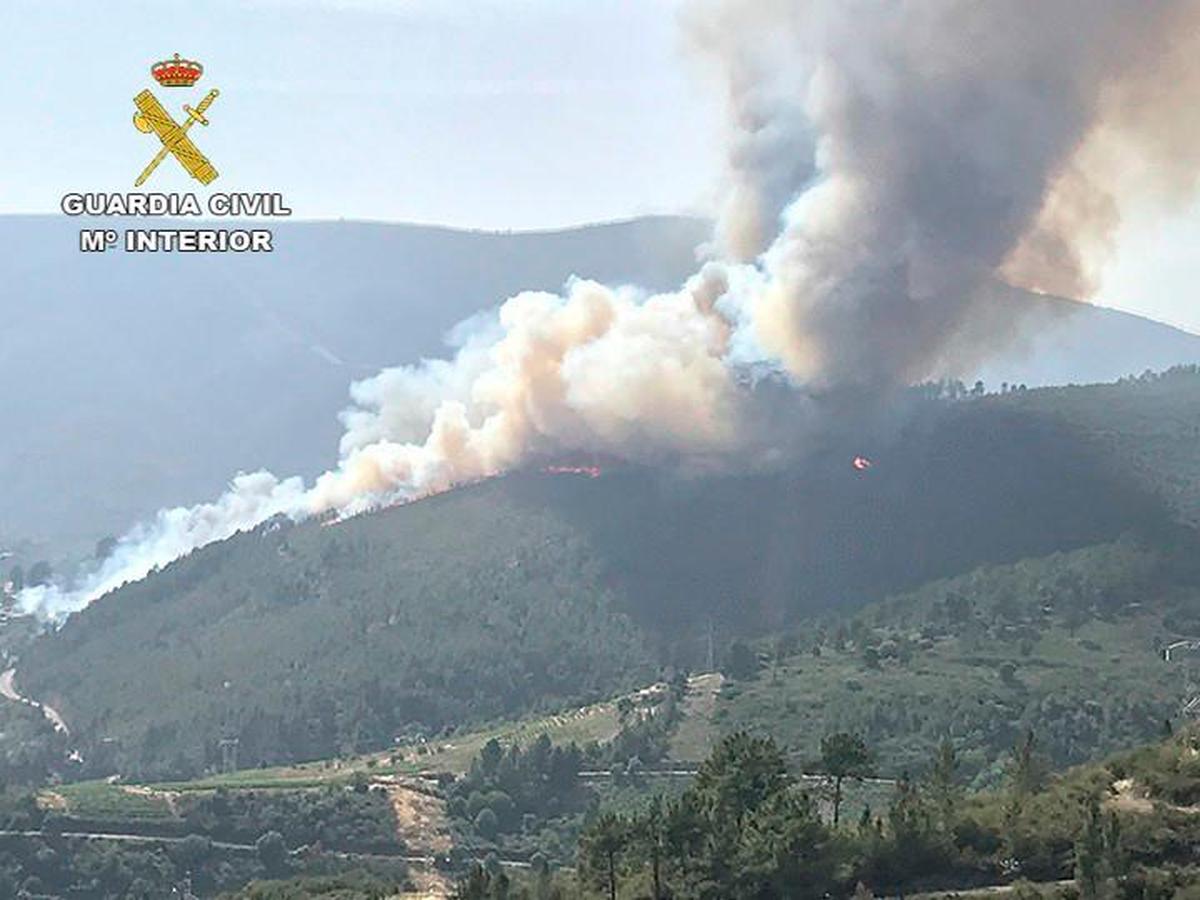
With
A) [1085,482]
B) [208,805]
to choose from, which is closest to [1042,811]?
[208,805]

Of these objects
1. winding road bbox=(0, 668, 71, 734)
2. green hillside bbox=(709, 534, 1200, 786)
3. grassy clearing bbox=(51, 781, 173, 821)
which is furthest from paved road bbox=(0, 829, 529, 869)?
winding road bbox=(0, 668, 71, 734)

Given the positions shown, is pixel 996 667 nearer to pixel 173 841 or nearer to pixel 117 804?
pixel 173 841

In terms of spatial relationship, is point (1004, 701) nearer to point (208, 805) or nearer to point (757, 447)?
point (208, 805)

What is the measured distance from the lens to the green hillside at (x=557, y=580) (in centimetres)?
13950

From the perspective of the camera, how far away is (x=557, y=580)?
15725 centimetres

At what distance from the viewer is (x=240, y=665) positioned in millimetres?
153625

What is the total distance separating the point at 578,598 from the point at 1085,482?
48.2 metres

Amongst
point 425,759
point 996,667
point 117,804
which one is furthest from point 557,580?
point 117,804

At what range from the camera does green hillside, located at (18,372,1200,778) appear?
140m

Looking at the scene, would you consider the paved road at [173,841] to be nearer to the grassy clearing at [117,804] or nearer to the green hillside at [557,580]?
the grassy clearing at [117,804]

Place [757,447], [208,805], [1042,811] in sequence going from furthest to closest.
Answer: [757,447]
[208,805]
[1042,811]

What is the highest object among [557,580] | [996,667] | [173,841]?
[557,580]

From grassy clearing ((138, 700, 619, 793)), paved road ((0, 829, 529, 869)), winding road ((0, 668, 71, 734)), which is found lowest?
paved road ((0, 829, 529, 869))

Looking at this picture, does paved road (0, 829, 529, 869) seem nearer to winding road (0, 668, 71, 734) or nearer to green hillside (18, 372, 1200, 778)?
green hillside (18, 372, 1200, 778)
